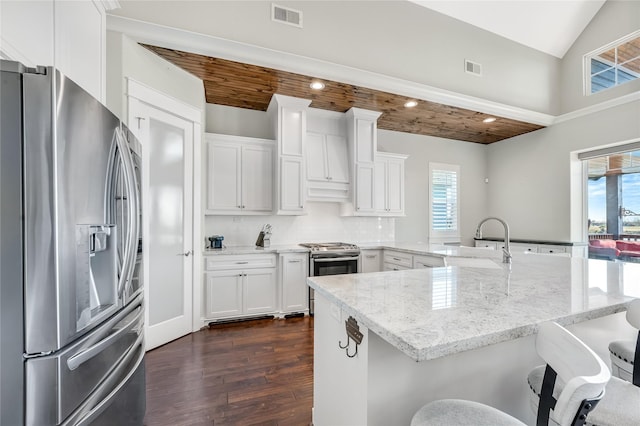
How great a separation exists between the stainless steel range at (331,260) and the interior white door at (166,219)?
148cm

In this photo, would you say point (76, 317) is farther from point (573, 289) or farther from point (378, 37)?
point (378, 37)

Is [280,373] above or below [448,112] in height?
below

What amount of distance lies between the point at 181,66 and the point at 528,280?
361 centimetres

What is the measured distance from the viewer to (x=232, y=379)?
88.0 inches

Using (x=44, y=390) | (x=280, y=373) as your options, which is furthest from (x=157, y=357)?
(x=44, y=390)

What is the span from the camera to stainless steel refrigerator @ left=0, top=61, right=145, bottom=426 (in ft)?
2.99

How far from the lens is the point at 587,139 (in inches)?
170

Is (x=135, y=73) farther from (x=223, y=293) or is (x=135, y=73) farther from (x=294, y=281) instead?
(x=294, y=281)

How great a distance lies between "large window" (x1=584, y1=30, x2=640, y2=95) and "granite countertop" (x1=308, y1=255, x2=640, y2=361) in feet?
12.7

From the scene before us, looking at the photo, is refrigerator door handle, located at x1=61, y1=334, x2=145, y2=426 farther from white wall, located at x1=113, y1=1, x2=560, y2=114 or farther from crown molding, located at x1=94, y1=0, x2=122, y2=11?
white wall, located at x1=113, y1=1, x2=560, y2=114

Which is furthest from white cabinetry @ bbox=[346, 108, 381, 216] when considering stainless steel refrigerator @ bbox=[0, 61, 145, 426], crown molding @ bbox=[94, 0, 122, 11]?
stainless steel refrigerator @ bbox=[0, 61, 145, 426]

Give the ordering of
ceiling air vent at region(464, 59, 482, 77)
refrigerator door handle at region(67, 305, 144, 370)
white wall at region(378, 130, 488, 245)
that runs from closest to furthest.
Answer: refrigerator door handle at region(67, 305, 144, 370), ceiling air vent at region(464, 59, 482, 77), white wall at region(378, 130, 488, 245)

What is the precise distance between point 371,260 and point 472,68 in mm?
3219

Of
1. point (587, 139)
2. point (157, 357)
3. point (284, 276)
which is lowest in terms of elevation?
point (157, 357)
